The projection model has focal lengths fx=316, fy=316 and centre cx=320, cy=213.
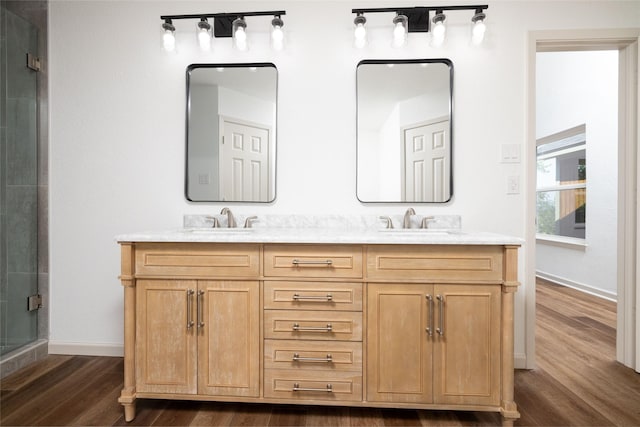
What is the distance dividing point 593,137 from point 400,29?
311 cm

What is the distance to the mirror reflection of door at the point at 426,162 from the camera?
1.98 metres

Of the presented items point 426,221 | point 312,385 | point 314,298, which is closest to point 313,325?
point 314,298

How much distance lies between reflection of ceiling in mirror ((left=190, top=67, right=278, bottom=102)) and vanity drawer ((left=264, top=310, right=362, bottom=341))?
1338 millimetres

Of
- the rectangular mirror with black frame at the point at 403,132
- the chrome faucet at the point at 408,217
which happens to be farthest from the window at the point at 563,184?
the chrome faucet at the point at 408,217

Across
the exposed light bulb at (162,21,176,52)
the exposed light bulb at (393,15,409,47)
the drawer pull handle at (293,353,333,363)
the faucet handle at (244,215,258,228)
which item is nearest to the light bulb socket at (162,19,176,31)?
the exposed light bulb at (162,21,176,52)

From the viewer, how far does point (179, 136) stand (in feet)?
6.80

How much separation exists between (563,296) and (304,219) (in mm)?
3283

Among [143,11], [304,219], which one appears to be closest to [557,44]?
[304,219]

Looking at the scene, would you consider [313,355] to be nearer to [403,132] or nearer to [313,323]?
[313,323]

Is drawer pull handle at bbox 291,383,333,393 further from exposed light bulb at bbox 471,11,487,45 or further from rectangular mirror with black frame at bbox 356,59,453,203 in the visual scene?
exposed light bulb at bbox 471,11,487,45

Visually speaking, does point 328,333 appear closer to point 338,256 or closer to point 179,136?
point 338,256

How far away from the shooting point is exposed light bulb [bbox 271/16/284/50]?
6.19 ft

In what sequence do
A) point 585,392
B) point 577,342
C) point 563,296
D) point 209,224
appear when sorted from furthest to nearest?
point 563,296, point 577,342, point 209,224, point 585,392

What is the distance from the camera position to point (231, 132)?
6.72ft
